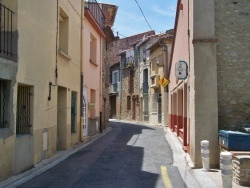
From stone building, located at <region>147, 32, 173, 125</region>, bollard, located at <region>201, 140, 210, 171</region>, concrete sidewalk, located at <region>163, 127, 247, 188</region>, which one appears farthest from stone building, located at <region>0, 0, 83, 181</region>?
stone building, located at <region>147, 32, 173, 125</region>

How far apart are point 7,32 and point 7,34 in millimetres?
54

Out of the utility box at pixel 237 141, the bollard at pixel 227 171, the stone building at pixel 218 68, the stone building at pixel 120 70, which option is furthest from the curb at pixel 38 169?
the stone building at pixel 120 70

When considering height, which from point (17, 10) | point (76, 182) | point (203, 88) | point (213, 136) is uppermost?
point (17, 10)

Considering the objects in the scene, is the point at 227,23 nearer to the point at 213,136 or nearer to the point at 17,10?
the point at 213,136

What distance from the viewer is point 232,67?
32.6ft

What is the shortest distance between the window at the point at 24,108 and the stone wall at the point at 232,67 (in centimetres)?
506

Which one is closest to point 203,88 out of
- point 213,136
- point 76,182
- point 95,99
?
point 213,136

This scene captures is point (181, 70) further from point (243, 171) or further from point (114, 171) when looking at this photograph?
point (243, 171)

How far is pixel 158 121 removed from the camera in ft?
105

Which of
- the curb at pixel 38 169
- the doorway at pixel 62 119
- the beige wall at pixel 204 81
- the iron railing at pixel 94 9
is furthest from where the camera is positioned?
the iron railing at pixel 94 9

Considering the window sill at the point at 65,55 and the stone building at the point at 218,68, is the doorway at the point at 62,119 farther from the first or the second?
the stone building at the point at 218,68

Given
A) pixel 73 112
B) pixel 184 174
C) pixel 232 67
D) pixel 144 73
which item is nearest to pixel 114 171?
pixel 184 174

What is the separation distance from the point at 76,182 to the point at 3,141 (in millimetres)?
1746

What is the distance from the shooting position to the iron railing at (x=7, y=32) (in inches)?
315
